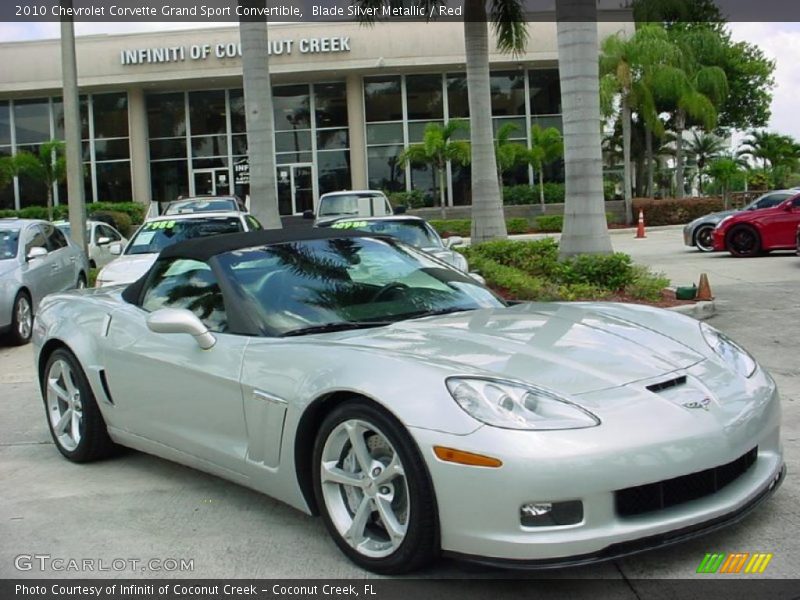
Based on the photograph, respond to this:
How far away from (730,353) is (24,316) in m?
9.50

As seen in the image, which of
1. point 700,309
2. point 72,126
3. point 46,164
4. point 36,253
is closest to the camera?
point 700,309

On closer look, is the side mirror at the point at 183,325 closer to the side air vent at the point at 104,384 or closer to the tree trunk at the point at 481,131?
the side air vent at the point at 104,384

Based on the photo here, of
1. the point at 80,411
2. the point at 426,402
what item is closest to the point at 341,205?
the point at 80,411

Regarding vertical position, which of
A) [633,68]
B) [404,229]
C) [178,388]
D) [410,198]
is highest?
[633,68]

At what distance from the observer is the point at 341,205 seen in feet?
58.6

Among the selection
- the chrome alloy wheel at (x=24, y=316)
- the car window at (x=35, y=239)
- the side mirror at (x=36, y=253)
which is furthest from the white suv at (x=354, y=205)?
the chrome alloy wheel at (x=24, y=316)

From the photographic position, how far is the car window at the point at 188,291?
4.55 metres

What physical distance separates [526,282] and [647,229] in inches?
875

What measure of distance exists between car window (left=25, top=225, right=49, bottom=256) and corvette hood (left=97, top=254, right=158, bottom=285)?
1.57 metres

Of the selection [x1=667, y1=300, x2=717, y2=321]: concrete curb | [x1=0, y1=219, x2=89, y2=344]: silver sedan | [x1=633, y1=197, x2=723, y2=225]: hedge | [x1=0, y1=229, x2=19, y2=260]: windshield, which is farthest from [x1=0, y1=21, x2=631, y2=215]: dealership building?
[x1=667, y1=300, x2=717, y2=321]: concrete curb

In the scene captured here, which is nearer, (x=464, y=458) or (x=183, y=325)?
(x=464, y=458)

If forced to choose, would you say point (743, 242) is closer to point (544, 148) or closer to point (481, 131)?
point (481, 131)

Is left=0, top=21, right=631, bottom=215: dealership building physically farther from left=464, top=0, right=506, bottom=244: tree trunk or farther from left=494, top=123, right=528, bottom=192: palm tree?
left=464, top=0, right=506, bottom=244: tree trunk

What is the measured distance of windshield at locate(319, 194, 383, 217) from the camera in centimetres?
1773
